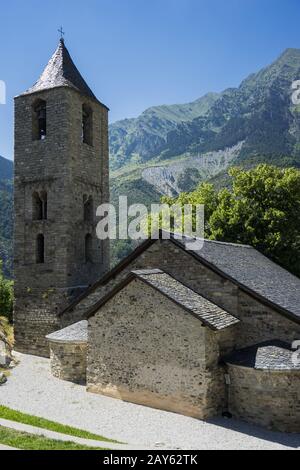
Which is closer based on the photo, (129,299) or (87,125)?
(129,299)

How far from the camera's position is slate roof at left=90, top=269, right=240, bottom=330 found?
1374cm

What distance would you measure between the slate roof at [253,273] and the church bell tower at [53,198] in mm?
7039

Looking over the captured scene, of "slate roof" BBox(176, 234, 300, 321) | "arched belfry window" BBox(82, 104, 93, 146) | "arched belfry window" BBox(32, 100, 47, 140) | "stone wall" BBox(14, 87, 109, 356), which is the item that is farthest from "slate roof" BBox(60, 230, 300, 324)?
"arched belfry window" BBox(32, 100, 47, 140)

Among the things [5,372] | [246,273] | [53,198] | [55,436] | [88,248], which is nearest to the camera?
[55,436]

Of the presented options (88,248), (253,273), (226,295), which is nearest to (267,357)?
(226,295)

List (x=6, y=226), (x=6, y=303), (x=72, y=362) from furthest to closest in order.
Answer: (x=6, y=226) → (x=6, y=303) → (x=72, y=362)

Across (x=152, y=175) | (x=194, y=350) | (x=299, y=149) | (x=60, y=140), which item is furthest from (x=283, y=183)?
(x=152, y=175)

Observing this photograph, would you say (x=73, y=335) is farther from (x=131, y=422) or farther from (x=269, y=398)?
(x=269, y=398)

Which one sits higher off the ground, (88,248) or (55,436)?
(88,248)

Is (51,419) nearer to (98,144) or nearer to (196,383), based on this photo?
(196,383)

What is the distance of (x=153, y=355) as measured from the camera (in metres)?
14.5

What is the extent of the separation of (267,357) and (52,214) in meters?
12.6

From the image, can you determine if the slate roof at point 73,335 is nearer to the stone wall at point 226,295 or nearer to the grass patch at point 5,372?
the grass patch at point 5,372

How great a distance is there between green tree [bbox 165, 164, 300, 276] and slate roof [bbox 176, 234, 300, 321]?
623 cm
